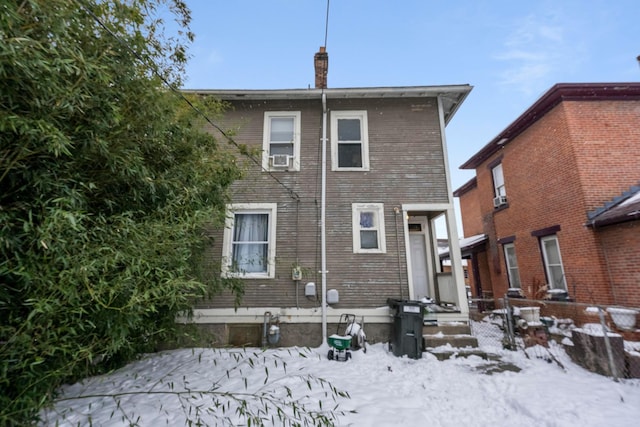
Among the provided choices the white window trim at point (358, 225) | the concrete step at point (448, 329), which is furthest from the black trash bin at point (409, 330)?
the white window trim at point (358, 225)

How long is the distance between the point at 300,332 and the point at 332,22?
277 inches

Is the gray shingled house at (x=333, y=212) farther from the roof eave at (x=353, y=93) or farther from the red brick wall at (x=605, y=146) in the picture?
the red brick wall at (x=605, y=146)

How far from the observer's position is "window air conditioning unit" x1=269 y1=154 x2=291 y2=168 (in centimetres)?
670

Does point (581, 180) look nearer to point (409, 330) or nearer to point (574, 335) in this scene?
point (574, 335)

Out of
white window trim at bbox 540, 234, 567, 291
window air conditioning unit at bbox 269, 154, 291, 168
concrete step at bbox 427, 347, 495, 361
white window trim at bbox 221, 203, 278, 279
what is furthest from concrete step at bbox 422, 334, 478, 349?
window air conditioning unit at bbox 269, 154, 291, 168

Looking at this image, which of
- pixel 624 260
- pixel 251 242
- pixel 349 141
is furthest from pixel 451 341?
pixel 349 141

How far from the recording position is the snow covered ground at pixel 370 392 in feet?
9.71

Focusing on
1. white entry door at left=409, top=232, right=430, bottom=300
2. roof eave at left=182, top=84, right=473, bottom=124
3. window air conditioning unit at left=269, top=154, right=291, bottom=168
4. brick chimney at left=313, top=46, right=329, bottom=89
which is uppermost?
brick chimney at left=313, top=46, right=329, bottom=89

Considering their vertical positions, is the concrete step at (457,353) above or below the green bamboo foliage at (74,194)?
below

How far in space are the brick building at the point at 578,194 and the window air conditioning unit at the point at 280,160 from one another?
7.48 metres

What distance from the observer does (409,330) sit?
5.10 metres

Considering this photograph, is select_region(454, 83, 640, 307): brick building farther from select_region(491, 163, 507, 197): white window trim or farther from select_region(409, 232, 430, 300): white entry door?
select_region(409, 232, 430, 300): white entry door

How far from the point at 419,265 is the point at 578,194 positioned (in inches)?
176

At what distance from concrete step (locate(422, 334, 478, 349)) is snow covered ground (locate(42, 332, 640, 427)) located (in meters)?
0.44
